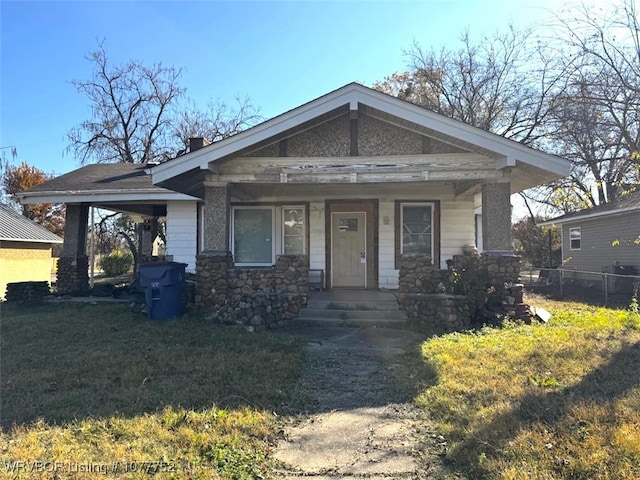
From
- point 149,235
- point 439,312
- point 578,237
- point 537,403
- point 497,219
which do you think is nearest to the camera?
point 537,403

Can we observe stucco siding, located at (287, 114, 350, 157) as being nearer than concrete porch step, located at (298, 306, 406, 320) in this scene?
No

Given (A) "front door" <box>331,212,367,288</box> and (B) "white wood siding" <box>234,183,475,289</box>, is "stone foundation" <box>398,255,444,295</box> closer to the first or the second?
(B) "white wood siding" <box>234,183,475,289</box>

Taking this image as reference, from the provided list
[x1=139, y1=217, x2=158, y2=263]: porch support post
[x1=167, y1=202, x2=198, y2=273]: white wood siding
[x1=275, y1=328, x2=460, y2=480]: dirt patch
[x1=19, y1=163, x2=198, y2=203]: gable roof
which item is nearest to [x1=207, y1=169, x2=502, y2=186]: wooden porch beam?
[x1=275, y1=328, x2=460, y2=480]: dirt patch

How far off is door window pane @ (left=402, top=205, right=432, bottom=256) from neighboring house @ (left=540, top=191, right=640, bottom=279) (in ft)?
24.6

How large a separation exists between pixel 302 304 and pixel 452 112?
2243cm

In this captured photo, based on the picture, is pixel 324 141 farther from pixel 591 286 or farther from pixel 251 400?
pixel 591 286

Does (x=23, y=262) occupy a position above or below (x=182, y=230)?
below

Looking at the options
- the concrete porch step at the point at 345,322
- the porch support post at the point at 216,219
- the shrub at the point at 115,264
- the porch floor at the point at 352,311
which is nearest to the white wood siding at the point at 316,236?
the porch floor at the point at 352,311

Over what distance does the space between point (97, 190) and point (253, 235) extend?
16.0ft

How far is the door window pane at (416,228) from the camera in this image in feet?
40.1

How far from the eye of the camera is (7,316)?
10.2 meters

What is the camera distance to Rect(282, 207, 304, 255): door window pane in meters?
12.4

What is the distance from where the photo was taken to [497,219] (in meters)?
9.12

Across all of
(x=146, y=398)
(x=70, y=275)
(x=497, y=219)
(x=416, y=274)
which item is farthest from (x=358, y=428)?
(x=70, y=275)
